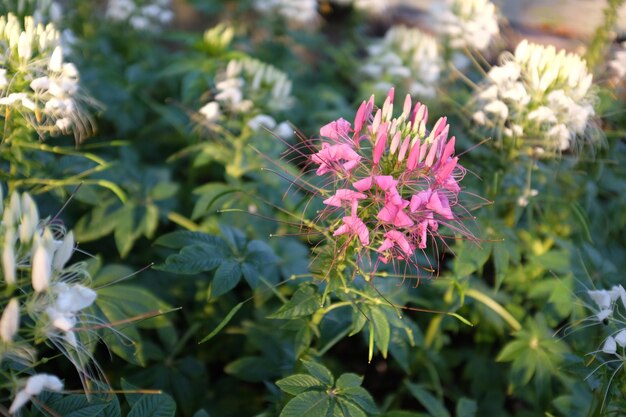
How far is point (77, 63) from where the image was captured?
261cm

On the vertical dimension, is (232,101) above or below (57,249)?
below

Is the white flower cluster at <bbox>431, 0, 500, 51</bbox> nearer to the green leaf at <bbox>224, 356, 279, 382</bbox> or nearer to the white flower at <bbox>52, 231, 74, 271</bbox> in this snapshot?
the green leaf at <bbox>224, 356, 279, 382</bbox>

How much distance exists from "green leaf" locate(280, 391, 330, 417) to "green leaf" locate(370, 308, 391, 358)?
→ 173 mm

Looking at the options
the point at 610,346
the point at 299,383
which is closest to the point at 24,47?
the point at 299,383

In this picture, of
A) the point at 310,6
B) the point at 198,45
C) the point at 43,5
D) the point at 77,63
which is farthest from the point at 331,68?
the point at 43,5

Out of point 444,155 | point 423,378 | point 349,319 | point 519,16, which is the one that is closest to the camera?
point 444,155

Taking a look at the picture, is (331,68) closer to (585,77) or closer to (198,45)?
(198,45)

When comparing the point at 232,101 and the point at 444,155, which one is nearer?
the point at 444,155

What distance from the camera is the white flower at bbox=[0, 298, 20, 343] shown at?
100 cm

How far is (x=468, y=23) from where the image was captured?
2.90m

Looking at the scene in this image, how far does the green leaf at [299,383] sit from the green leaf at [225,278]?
263mm

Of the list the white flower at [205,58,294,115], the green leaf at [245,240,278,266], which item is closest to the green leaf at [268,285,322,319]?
the green leaf at [245,240,278,266]

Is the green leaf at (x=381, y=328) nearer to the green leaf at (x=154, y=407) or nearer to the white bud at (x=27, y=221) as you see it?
the green leaf at (x=154, y=407)

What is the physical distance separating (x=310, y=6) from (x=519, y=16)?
2.44 m
